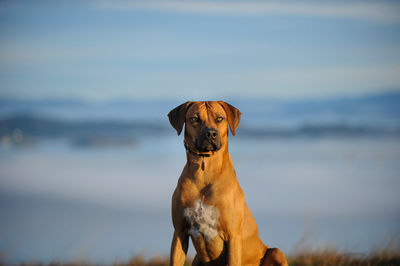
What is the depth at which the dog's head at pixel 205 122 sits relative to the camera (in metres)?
4.41

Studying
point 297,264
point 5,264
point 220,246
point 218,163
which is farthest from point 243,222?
point 5,264

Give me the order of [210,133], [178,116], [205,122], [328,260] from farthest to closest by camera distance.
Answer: [328,260] < [178,116] < [205,122] < [210,133]

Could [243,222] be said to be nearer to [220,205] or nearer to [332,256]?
[220,205]

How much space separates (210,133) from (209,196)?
1.97 ft

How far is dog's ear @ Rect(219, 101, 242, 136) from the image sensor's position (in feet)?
15.5

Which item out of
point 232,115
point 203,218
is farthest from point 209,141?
point 203,218

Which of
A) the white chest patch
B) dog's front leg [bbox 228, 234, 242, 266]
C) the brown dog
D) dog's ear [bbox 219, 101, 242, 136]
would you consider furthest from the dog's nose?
dog's front leg [bbox 228, 234, 242, 266]

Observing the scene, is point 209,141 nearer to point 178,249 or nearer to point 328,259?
point 178,249

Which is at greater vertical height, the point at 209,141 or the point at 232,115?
the point at 232,115

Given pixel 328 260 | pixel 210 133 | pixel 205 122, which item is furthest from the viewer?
pixel 328 260

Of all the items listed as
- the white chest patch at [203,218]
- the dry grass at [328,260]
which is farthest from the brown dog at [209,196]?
the dry grass at [328,260]

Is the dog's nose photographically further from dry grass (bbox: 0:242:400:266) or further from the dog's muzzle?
dry grass (bbox: 0:242:400:266)

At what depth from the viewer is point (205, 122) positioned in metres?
4.54

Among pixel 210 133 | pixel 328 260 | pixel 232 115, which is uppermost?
pixel 232 115
